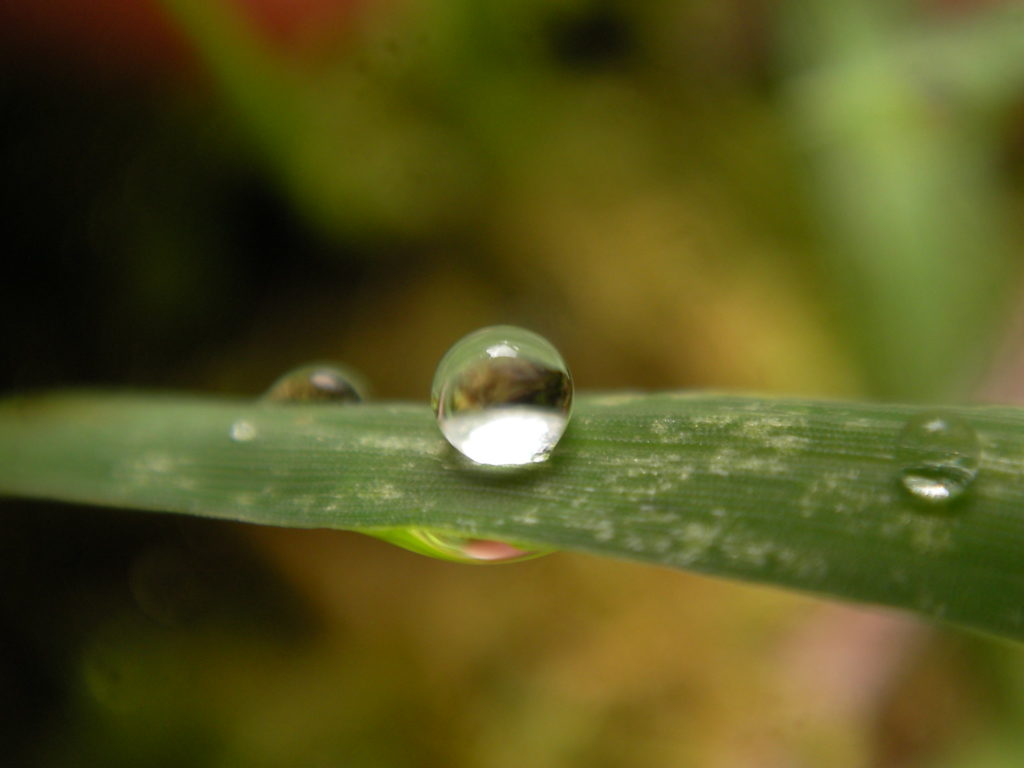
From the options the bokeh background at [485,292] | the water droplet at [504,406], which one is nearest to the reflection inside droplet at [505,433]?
the water droplet at [504,406]

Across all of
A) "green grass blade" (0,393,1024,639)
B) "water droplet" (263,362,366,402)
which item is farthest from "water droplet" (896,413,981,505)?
"water droplet" (263,362,366,402)

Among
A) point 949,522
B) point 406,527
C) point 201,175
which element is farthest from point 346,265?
point 949,522

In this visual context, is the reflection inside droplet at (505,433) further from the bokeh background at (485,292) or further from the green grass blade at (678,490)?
the bokeh background at (485,292)

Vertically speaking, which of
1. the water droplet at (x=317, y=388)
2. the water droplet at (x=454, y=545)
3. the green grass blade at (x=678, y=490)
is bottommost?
the water droplet at (x=454, y=545)

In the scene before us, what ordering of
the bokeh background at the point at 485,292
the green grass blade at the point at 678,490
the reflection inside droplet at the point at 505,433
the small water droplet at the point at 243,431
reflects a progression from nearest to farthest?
the green grass blade at the point at 678,490
the reflection inside droplet at the point at 505,433
the small water droplet at the point at 243,431
the bokeh background at the point at 485,292

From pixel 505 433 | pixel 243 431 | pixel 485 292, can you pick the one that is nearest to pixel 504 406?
pixel 505 433

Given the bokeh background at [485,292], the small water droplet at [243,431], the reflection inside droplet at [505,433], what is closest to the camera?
the reflection inside droplet at [505,433]

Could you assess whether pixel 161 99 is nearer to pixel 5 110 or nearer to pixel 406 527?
pixel 5 110
